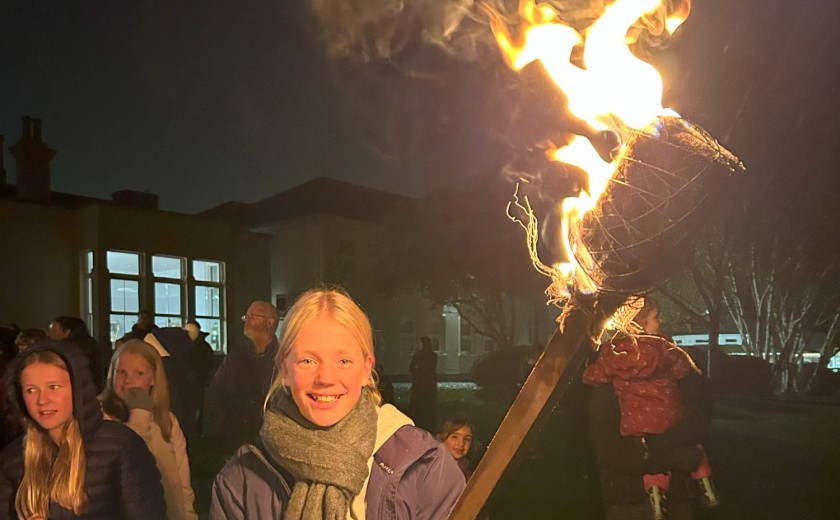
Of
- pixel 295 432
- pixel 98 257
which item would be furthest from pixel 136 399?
pixel 98 257

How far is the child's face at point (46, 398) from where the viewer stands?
11.9 feet

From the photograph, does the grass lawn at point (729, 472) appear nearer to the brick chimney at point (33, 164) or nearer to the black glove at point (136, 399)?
the black glove at point (136, 399)

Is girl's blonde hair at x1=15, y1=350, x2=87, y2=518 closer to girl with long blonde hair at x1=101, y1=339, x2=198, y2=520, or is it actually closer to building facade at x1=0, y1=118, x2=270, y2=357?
girl with long blonde hair at x1=101, y1=339, x2=198, y2=520

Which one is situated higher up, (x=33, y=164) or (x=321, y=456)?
(x=33, y=164)

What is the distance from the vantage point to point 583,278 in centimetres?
204

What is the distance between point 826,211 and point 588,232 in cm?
1871

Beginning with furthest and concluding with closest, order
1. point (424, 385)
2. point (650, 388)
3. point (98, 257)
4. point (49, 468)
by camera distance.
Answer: point (98, 257), point (424, 385), point (650, 388), point (49, 468)

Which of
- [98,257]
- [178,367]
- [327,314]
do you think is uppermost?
[98,257]

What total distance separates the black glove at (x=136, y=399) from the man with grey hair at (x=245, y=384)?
1.89 feet

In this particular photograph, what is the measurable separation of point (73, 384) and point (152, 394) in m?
1.19

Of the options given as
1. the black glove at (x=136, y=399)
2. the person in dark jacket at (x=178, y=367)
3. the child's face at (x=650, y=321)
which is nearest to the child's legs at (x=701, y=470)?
the child's face at (x=650, y=321)

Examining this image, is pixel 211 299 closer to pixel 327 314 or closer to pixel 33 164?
pixel 33 164

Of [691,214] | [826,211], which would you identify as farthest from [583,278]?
[826,211]

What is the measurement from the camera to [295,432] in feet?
7.54
